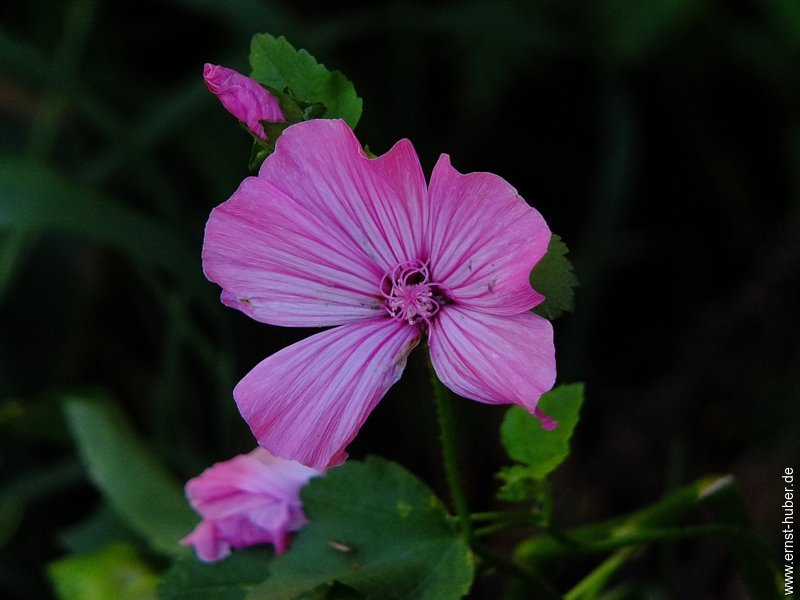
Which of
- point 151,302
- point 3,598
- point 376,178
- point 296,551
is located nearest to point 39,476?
point 3,598

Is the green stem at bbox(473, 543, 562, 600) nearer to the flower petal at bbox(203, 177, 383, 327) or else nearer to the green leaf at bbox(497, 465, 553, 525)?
the green leaf at bbox(497, 465, 553, 525)

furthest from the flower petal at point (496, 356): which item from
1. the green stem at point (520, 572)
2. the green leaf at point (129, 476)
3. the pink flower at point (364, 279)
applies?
the green leaf at point (129, 476)

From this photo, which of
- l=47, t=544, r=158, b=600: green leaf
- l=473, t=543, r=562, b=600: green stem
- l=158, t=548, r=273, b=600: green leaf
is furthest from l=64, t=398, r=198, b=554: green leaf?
l=473, t=543, r=562, b=600: green stem

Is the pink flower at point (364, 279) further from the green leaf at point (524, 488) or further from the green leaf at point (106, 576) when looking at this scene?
the green leaf at point (106, 576)

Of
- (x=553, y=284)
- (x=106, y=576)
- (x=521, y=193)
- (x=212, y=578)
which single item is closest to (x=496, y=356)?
(x=553, y=284)

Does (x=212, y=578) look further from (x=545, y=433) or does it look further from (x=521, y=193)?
(x=521, y=193)
